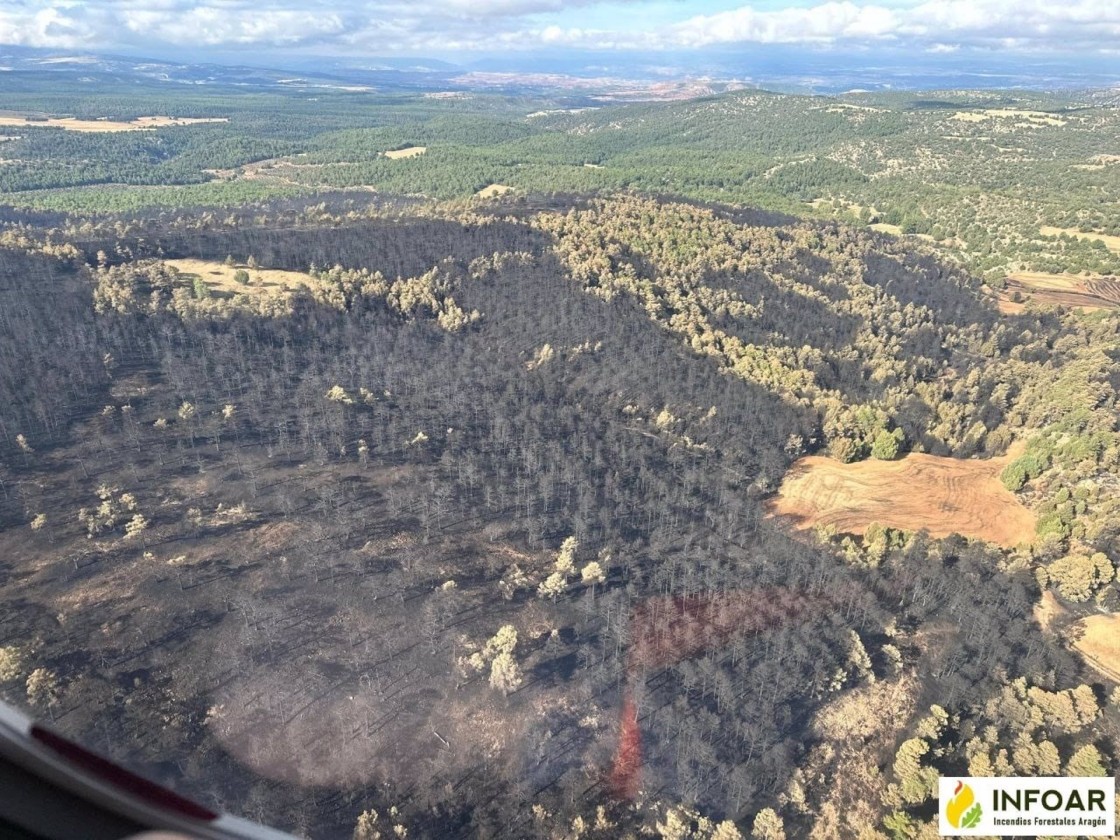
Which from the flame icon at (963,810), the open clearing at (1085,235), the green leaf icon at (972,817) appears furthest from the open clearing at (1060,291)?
the green leaf icon at (972,817)

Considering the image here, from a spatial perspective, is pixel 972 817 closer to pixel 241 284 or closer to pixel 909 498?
pixel 909 498

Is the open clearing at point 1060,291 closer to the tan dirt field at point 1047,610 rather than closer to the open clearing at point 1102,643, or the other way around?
the tan dirt field at point 1047,610

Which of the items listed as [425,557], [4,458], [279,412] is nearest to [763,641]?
[425,557]

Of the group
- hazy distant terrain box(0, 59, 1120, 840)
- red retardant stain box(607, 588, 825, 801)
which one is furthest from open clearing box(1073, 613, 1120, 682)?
red retardant stain box(607, 588, 825, 801)

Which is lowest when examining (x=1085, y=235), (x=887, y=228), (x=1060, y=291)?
A: (x=1060, y=291)

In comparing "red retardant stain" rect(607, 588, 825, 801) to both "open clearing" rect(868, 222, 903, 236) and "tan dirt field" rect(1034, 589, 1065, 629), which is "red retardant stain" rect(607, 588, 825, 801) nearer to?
"tan dirt field" rect(1034, 589, 1065, 629)

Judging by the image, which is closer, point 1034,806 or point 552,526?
point 1034,806

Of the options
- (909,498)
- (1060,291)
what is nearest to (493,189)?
(1060,291)

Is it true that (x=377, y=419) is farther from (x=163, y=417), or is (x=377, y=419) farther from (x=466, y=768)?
(x=466, y=768)

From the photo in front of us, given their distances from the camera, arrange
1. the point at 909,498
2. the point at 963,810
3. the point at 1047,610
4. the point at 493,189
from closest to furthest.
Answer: the point at 963,810 → the point at 1047,610 → the point at 909,498 → the point at 493,189
